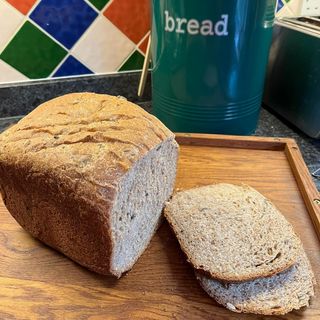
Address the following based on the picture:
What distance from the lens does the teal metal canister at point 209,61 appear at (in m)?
1.09

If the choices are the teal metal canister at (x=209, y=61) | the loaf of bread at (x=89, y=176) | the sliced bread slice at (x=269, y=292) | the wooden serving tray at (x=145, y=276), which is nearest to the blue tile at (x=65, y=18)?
the teal metal canister at (x=209, y=61)

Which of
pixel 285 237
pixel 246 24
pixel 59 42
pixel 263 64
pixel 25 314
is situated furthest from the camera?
pixel 59 42

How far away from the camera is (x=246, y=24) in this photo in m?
1.11

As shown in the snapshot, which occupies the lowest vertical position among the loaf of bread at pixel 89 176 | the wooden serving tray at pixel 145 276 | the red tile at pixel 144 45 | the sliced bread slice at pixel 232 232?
the wooden serving tray at pixel 145 276

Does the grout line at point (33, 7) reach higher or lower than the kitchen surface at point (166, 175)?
higher

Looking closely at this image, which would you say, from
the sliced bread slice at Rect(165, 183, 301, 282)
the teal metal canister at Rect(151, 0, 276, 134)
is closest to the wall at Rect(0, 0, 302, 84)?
the teal metal canister at Rect(151, 0, 276, 134)

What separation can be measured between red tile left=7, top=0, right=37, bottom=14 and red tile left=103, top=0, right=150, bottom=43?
272 mm

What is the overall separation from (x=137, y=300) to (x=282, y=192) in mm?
550

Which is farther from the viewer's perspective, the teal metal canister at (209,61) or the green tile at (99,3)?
the green tile at (99,3)

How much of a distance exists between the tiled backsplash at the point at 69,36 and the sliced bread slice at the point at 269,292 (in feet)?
3.34

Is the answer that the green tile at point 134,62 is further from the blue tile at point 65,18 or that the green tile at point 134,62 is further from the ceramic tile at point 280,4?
the ceramic tile at point 280,4

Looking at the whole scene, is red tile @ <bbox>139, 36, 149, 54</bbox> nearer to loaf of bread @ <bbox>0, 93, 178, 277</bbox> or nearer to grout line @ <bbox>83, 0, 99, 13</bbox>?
grout line @ <bbox>83, 0, 99, 13</bbox>

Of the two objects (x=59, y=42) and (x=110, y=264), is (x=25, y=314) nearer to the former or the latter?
(x=110, y=264)

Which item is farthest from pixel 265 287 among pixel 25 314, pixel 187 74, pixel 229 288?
pixel 187 74
